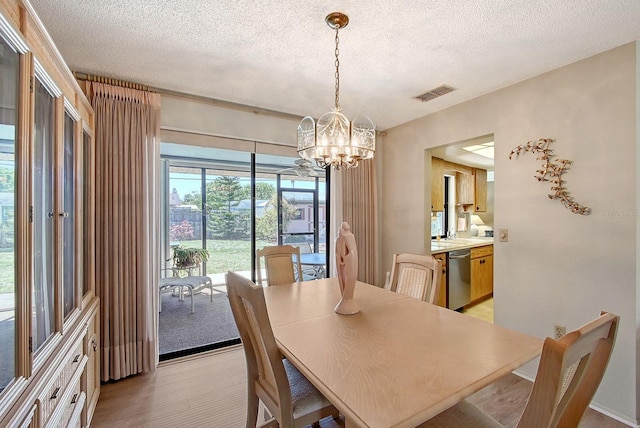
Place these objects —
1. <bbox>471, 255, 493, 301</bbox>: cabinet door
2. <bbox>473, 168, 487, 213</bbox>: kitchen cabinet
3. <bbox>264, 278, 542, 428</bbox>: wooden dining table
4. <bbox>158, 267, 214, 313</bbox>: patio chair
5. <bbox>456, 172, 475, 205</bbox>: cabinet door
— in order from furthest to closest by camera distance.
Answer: <bbox>473, 168, 487, 213</bbox>: kitchen cabinet, <bbox>456, 172, 475, 205</bbox>: cabinet door, <bbox>471, 255, 493, 301</bbox>: cabinet door, <bbox>158, 267, 214, 313</bbox>: patio chair, <bbox>264, 278, 542, 428</bbox>: wooden dining table

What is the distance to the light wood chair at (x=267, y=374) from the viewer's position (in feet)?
3.99

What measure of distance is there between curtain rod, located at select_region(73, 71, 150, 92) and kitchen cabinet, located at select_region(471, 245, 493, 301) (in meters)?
4.33

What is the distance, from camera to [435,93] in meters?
2.79

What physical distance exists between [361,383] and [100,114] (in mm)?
2723

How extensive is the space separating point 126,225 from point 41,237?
4.14 feet

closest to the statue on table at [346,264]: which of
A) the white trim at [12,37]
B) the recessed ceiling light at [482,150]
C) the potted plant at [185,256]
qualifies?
the white trim at [12,37]

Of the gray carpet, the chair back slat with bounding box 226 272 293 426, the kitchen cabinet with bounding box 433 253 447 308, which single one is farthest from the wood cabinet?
the kitchen cabinet with bounding box 433 253 447 308

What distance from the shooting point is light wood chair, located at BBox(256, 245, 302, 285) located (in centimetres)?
267

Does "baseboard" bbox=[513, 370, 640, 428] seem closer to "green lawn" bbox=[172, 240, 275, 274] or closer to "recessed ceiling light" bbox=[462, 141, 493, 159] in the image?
"recessed ceiling light" bbox=[462, 141, 493, 159]

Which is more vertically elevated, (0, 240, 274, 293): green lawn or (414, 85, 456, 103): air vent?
(414, 85, 456, 103): air vent

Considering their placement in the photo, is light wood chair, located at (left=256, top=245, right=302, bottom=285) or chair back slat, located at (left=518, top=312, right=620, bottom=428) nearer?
chair back slat, located at (left=518, top=312, right=620, bottom=428)

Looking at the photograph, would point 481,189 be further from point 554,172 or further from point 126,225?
point 126,225

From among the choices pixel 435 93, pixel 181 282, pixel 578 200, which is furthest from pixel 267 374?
pixel 181 282

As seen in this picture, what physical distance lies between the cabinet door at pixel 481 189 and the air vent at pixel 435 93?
113 inches
